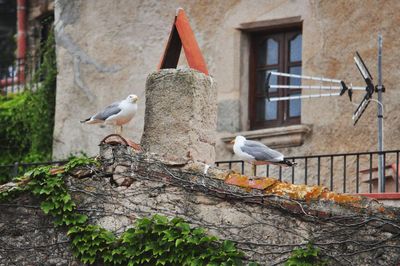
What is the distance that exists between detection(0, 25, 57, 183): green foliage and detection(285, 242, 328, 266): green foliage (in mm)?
9137

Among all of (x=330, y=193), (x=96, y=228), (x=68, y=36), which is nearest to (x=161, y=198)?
(x=96, y=228)

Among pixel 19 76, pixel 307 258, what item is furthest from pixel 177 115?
pixel 19 76

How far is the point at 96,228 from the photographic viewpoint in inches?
553

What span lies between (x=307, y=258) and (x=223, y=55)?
7.84 m

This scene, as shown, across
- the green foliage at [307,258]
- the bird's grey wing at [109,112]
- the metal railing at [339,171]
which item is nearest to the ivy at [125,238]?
the green foliage at [307,258]

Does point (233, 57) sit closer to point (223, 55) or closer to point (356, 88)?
point (223, 55)

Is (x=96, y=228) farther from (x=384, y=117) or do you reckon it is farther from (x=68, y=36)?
(x=68, y=36)

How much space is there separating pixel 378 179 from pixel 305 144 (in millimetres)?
2344

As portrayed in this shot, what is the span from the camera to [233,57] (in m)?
20.9

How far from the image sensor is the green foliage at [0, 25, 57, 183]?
2241cm

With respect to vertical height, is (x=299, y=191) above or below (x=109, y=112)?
below

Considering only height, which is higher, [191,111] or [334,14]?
[334,14]

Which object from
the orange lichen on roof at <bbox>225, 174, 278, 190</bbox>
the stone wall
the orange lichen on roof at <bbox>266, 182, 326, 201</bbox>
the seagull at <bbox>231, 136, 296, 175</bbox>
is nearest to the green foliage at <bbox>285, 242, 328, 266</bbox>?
the stone wall

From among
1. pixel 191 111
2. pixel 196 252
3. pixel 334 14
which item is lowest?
pixel 196 252
